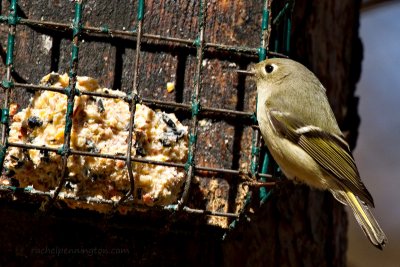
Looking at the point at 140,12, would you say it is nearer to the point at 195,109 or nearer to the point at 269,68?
the point at 195,109

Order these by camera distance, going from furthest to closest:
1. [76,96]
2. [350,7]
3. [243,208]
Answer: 1. [350,7]
2. [243,208]
3. [76,96]

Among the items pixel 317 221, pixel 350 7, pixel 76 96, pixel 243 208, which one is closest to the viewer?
pixel 76 96

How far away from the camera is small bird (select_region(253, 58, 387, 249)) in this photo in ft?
11.1

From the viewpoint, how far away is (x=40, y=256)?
3.39m

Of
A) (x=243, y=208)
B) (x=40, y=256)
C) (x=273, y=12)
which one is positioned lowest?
(x=40, y=256)

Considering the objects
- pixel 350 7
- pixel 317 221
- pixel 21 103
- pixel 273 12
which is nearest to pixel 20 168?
pixel 21 103

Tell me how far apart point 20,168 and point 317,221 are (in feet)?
5.02

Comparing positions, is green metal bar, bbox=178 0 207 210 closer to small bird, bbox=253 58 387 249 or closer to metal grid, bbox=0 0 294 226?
metal grid, bbox=0 0 294 226

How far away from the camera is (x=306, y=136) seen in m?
3.54

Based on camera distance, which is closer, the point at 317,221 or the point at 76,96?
the point at 76,96

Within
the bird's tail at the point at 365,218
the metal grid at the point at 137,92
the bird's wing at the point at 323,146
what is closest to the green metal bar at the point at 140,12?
the metal grid at the point at 137,92

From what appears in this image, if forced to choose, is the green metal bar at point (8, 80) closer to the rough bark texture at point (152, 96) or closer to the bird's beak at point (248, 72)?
the rough bark texture at point (152, 96)

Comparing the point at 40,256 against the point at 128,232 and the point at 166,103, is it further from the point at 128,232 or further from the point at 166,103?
the point at 166,103

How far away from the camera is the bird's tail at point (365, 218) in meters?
3.38
